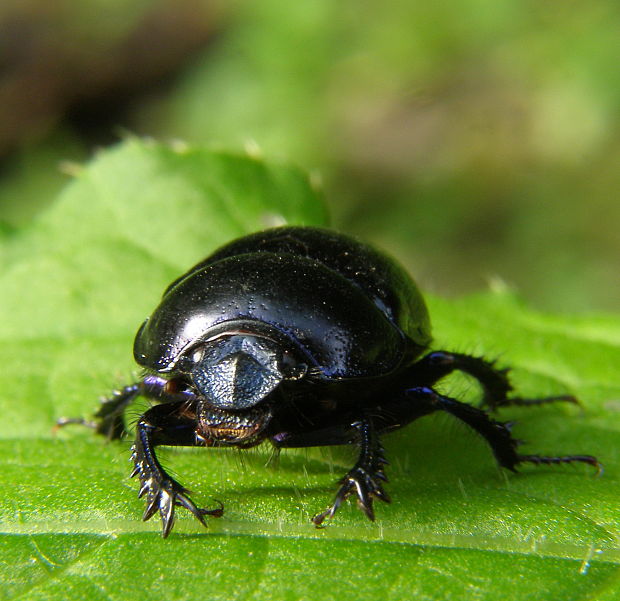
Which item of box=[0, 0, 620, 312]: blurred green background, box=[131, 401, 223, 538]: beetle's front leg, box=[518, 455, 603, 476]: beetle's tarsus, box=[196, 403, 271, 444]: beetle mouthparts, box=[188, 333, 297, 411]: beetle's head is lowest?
box=[131, 401, 223, 538]: beetle's front leg

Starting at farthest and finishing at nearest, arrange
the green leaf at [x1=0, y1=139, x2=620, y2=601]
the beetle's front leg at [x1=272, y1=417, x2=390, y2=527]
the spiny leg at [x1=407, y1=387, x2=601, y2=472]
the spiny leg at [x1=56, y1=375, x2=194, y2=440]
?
the spiny leg at [x1=56, y1=375, x2=194, y2=440] < the spiny leg at [x1=407, y1=387, x2=601, y2=472] < the beetle's front leg at [x1=272, y1=417, x2=390, y2=527] < the green leaf at [x1=0, y1=139, x2=620, y2=601]

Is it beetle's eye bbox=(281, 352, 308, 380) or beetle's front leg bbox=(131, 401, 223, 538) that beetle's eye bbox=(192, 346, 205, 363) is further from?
beetle's eye bbox=(281, 352, 308, 380)

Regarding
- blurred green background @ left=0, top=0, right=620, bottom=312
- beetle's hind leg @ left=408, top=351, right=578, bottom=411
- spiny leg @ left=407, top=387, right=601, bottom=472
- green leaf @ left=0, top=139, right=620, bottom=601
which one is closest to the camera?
green leaf @ left=0, top=139, right=620, bottom=601

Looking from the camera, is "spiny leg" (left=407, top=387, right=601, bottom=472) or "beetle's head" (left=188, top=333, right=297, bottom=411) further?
"spiny leg" (left=407, top=387, right=601, bottom=472)

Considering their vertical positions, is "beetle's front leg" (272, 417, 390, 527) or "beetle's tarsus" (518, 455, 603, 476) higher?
"beetle's tarsus" (518, 455, 603, 476)

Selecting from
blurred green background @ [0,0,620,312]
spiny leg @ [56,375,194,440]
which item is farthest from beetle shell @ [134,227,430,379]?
blurred green background @ [0,0,620,312]

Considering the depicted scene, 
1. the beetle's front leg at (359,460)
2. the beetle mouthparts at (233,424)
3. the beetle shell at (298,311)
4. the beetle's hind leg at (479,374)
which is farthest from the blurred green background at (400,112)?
the beetle mouthparts at (233,424)

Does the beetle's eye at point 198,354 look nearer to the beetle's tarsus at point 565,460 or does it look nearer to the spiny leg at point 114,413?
the spiny leg at point 114,413
